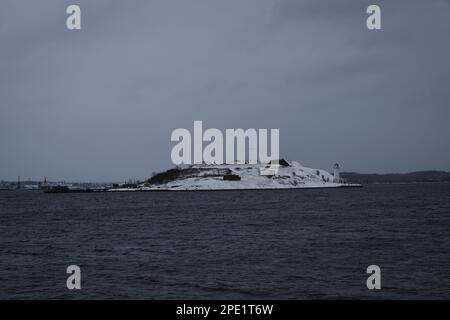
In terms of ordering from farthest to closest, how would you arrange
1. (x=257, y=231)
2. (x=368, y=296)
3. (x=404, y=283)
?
(x=257, y=231)
(x=404, y=283)
(x=368, y=296)

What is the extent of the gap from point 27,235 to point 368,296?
3806cm

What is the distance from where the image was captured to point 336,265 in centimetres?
2766

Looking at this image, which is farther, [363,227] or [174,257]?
[363,227]

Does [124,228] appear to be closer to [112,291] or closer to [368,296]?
[112,291]

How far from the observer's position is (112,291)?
72.0 feet
